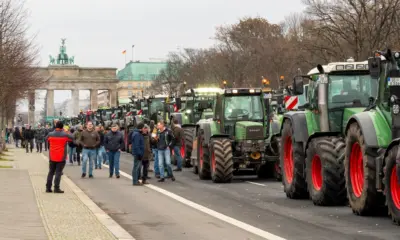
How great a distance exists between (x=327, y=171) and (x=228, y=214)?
1961 mm

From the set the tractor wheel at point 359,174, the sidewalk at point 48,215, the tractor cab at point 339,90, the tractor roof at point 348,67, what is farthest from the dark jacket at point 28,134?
the tractor wheel at point 359,174

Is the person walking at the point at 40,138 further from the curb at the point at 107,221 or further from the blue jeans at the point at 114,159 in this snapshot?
the curb at the point at 107,221

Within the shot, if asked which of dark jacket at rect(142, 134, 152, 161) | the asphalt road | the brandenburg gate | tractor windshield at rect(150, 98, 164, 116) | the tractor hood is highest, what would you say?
the brandenburg gate

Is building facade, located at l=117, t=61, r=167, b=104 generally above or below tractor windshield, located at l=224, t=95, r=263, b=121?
above

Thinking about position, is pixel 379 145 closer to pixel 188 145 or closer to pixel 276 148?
pixel 276 148

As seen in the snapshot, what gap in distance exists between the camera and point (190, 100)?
125 ft

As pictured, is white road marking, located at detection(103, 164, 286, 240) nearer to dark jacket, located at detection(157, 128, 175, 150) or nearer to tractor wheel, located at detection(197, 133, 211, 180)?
tractor wheel, located at detection(197, 133, 211, 180)

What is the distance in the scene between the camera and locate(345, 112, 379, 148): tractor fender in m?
14.8

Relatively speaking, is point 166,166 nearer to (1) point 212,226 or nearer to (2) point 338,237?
(1) point 212,226

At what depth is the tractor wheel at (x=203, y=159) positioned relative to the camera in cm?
2650

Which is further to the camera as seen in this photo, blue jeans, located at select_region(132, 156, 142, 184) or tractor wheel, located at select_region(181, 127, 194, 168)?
tractor wheel, located at select_region(181, 127, 194, 168)

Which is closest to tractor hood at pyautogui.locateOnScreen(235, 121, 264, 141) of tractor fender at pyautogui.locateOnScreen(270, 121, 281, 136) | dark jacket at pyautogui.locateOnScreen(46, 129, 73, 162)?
tractor fender at pyautogui.locateOnScreen(270, 121, 281, 136)

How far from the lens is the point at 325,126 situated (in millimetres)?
18391

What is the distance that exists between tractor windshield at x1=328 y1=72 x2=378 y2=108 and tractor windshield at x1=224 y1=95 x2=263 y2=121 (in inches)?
338
